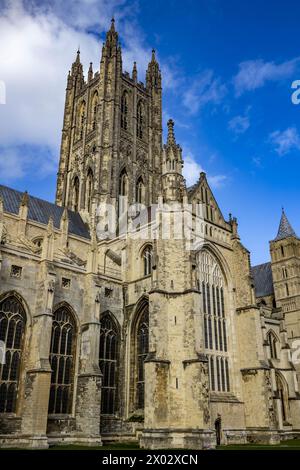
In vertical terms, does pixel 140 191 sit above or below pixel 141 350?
above

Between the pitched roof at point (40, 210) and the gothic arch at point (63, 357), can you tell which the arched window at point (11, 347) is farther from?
the pitched roof at point (40, 210)

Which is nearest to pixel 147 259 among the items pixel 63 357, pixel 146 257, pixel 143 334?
pixel 146 257

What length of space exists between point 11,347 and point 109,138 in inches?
1178

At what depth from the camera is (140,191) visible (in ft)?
164

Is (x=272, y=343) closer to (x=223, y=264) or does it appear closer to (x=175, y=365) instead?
(x=223, y=264)

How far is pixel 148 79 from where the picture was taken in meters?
58.6

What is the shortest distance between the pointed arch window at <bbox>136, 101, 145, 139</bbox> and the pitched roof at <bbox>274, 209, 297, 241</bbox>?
20.9 meters

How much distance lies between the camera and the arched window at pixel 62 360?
24217 millimetres

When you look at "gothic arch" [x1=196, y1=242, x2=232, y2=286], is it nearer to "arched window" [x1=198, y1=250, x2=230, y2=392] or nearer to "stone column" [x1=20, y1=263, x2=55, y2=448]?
"arched window" [x1=198, y1=250, x2=230, y2=392]

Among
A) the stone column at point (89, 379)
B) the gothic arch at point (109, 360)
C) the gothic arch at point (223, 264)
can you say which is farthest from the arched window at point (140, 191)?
the stone column at point (89, 379)

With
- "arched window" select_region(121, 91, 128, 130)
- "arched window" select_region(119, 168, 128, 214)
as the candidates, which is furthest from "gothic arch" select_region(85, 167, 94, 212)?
"arched window" select_region(121, 91, 128, 130)

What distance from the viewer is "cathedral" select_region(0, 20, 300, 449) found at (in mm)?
22828

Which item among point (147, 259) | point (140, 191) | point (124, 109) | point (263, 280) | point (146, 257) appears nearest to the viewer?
point (147, 259)

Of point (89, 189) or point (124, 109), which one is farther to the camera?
point (124, 109)
